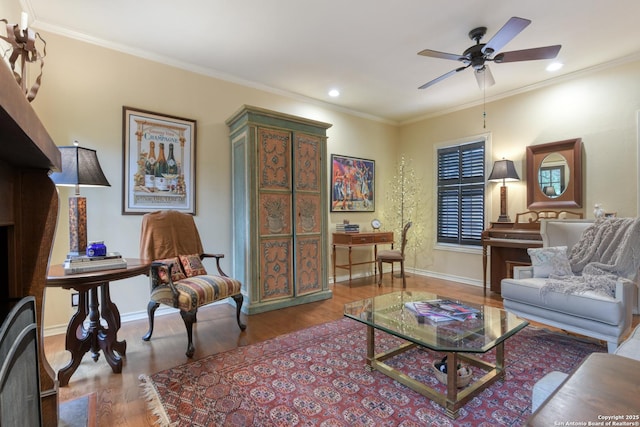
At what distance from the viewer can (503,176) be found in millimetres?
4086

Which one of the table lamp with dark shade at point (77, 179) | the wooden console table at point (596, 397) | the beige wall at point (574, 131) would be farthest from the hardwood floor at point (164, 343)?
the wooden console table at point (596, 397)

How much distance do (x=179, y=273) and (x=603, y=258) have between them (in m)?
3.73

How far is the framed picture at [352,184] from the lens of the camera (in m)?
4.87

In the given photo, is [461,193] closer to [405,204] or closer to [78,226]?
[405,204]

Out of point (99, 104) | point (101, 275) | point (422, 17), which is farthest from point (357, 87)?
point (101, 275)

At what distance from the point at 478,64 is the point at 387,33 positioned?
2.97ft

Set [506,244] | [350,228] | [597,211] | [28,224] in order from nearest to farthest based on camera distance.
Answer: [28,224], [597,211], [506,244], [350,228]

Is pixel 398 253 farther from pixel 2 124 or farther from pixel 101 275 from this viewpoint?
pixel 2 124

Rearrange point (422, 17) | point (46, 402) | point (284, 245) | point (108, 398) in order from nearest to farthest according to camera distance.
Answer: point (46, 402), point (108, 398), point (422, 17), point (284, 245)

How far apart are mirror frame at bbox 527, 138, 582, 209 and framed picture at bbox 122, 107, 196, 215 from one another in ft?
14.3

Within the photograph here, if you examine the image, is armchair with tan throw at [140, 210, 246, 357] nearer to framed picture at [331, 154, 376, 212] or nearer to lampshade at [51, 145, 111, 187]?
lampshade at [51, 145, 111, 187]

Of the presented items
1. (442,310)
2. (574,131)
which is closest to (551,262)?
(442,310)

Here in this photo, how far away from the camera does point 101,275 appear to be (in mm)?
1837

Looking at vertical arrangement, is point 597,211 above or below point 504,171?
below
